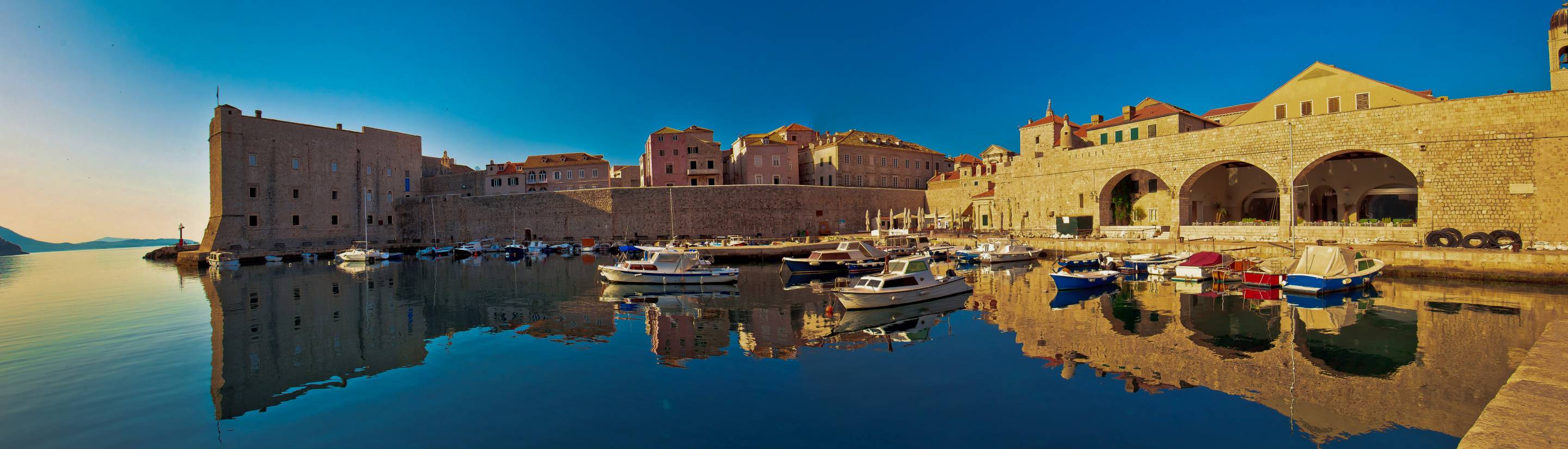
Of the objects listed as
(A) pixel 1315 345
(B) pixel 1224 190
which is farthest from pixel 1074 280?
(B) pixel 1224 190

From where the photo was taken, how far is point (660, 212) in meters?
40.1

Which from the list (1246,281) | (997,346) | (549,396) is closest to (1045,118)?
(1246,281)

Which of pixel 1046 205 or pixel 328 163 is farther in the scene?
pixel 328 163

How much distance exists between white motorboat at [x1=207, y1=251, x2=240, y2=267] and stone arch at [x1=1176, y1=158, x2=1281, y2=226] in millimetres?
44501

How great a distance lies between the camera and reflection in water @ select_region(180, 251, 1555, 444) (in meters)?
7.39

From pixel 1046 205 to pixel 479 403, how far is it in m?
28.4

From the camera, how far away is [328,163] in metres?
41.2

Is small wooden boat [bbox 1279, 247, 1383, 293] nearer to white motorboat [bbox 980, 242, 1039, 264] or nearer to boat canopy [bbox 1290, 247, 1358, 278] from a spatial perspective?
boat canopy [bbox 1290, 247, 1358, 278]

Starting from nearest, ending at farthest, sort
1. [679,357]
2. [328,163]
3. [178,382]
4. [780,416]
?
1. [780,416]
2. [178,382]
3. [679,357]
4. [328,163]

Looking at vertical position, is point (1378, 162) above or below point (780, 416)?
above

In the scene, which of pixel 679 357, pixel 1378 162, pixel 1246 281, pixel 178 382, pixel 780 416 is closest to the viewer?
pixel 780 416

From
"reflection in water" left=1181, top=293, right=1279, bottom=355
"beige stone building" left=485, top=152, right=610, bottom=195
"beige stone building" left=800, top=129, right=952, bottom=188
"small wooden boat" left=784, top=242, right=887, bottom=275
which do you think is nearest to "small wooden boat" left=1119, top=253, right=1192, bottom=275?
"reflection in water" left=1181, top=293, right=1279, bottom=355

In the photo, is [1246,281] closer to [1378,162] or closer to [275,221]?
[1378,162]

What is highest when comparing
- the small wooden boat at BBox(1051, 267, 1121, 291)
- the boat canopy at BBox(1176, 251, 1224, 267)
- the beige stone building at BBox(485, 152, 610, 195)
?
the beige stone building at BBox(485, 152, 610, 195)
